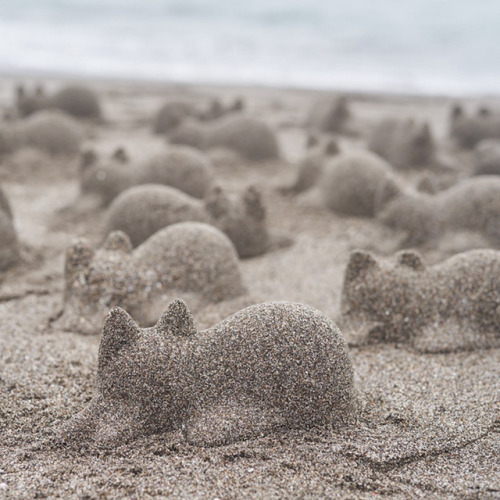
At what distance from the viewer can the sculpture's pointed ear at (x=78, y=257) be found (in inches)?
105

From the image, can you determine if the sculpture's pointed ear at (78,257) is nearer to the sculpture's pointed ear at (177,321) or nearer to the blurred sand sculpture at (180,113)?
the sculpture's pointed ear at (177,321)

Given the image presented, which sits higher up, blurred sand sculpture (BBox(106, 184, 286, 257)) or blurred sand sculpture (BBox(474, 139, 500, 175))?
blurred sand sculpture (BBox(474, 139, 500, 175))

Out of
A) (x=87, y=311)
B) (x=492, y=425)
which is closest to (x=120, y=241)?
(x=87, y=311)

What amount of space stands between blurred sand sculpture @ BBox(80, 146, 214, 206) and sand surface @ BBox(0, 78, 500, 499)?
0.60 m

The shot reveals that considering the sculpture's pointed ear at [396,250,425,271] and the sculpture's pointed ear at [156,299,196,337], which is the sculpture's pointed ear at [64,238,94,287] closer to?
the sculpture's pointed ear at [156,299,196,337]

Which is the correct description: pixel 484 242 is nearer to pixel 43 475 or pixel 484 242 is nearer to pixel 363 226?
pixel 363 226

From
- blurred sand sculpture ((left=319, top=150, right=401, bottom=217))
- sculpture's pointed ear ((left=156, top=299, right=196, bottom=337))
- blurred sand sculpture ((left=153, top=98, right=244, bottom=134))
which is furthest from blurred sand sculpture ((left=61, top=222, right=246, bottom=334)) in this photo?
blurred sand sculpture ((left=153, top=98, right=244, bottom=134))

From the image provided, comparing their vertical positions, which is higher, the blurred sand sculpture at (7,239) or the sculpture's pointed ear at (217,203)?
the sculpture's pointed ear at (217,203)

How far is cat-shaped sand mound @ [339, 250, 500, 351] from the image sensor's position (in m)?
2.48

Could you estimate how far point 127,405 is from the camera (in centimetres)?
188

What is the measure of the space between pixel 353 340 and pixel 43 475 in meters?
1.30

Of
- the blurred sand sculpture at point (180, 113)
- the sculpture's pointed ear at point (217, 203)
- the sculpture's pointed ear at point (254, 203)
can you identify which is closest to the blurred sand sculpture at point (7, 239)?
the sculpture's pointed ear at point (217, 203)

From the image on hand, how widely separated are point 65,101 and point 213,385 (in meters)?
5.46

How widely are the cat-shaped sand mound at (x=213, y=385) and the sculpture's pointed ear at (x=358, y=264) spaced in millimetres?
709
